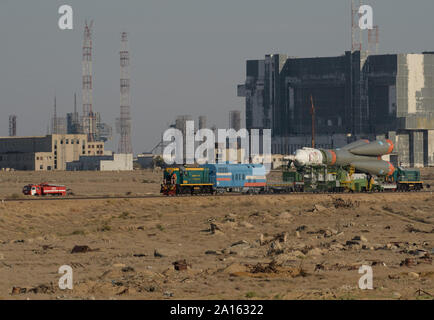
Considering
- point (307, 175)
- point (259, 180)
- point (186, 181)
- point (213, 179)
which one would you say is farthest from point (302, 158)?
point (186, 181)

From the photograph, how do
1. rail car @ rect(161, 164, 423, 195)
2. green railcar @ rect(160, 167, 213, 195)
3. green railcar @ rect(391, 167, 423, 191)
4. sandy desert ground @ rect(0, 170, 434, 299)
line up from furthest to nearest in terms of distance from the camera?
1. green railcar @ rect(391, 167, 423, 191)
2. rail car @ rect(161, 164, 423, 195)
3. green railcar @ rect(160, 167, 213, 195)
4. sandy desert ground @ rect(0, 170, 434, 299)

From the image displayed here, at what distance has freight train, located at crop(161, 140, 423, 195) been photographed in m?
91.1

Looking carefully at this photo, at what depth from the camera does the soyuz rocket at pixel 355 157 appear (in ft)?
314

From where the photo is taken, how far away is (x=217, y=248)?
4891cm

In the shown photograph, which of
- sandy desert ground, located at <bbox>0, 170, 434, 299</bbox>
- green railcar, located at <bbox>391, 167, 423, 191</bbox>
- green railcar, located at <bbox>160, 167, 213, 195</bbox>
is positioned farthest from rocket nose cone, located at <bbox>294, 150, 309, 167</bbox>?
green railcar, located at <bbox>391, 167, 423, 191</bbox>

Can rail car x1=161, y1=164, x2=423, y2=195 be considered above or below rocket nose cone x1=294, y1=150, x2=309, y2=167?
below

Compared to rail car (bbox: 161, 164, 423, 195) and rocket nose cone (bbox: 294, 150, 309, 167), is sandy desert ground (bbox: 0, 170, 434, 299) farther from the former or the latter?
rocket nose cone (bbox: 294, 150, 309, 167)

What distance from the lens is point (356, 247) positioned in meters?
47.1

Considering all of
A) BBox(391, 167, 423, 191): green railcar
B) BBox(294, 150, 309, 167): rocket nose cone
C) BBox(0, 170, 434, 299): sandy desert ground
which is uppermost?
BBox(294, 150, 309, 167): rocket nose cone

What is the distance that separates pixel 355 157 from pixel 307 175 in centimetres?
697

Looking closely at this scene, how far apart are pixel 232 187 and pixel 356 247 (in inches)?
1871

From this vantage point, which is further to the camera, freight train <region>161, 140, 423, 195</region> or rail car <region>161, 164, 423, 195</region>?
freight train <region>161, 140, 423, 195</region>

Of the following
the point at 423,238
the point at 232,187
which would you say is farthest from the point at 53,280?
the point at 232,187

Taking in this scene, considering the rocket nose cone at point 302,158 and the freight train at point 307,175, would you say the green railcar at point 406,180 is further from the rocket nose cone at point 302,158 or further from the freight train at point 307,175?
the rocket nose cone at point 302,158
